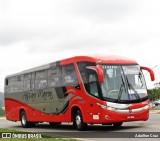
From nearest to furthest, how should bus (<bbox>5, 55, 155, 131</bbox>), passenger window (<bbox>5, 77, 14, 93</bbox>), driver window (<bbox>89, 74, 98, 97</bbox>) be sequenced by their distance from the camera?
bus (<bbox>5, 55, 155, 131</bbox>), driver window (<bbox>89, 74, 98, 97</bbox>), passenger window (<bbox>5, 77, 14, 93</bbox>)

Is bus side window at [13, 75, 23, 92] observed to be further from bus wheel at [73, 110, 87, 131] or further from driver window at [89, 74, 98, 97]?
driver window at [89, 74, 98, 97]

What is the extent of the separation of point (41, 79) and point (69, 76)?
12.4ft

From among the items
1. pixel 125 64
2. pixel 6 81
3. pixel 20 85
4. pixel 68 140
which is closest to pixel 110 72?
pixel 125 64

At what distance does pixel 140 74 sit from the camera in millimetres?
18156

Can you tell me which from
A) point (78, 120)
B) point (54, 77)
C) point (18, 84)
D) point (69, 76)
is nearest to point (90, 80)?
point (69, 76)

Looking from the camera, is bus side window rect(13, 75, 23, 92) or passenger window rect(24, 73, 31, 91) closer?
passenger window rect(24, 73, 31, 91)

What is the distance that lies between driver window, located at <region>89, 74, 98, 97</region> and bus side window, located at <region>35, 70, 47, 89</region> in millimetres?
5010

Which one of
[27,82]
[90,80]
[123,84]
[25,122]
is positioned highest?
[27,82]

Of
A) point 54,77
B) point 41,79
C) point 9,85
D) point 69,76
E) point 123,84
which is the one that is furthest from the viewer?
point 9,85

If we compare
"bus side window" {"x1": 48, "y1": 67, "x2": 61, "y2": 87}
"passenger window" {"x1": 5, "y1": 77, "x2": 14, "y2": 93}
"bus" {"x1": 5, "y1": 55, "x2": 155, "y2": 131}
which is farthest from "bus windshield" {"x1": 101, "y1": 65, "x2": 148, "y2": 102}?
"passenger window" {"x1": 5, "y1": 77, "x2": 14, "y2": 93}

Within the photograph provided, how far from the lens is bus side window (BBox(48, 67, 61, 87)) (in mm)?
20391

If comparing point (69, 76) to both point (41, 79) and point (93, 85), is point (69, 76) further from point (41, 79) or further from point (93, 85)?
point (41, 79)

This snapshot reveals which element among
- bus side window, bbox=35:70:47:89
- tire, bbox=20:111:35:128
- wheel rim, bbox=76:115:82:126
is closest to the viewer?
wheel rim, bbox=76:115:82:126

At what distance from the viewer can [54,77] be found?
20859mm
